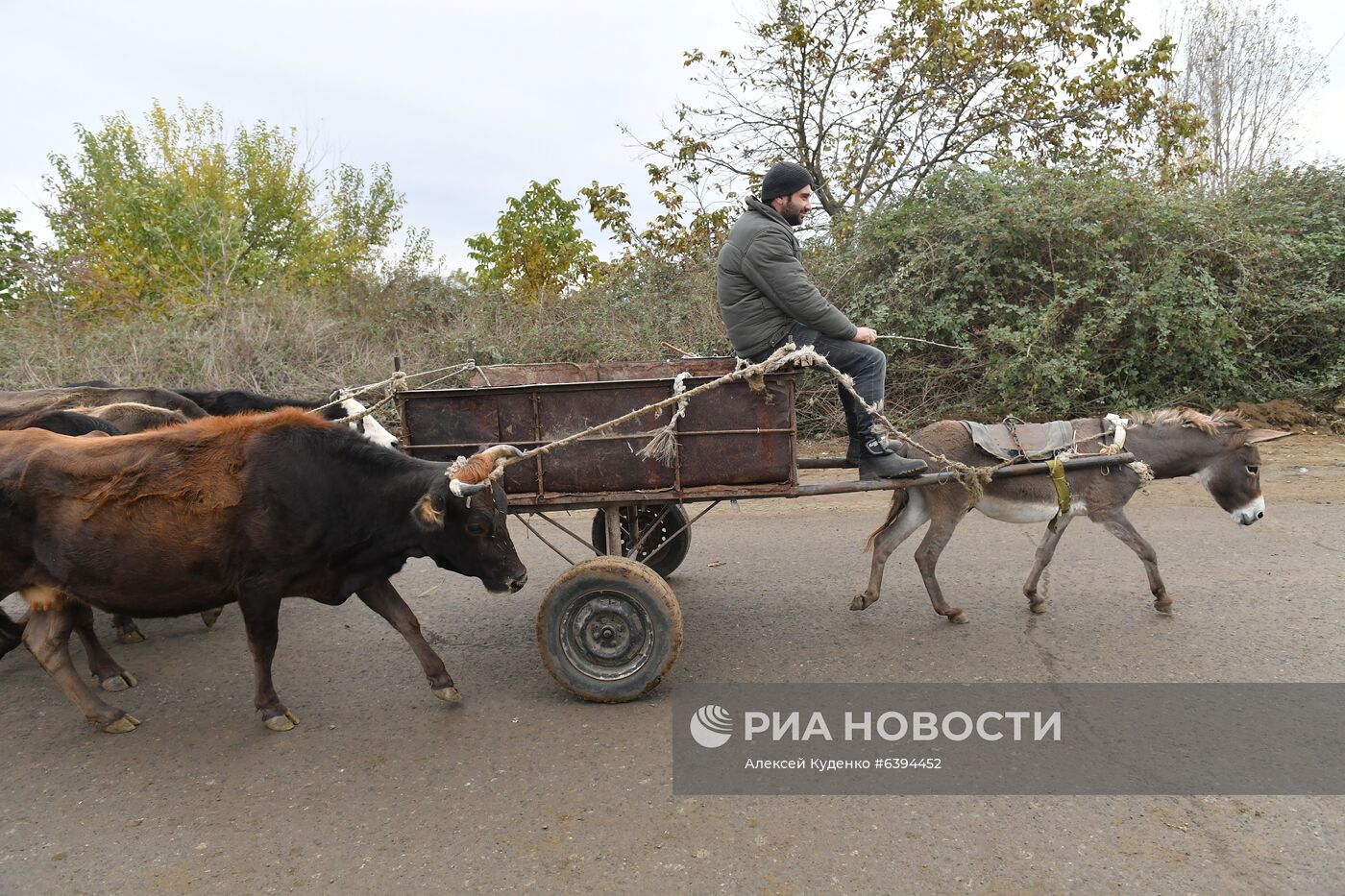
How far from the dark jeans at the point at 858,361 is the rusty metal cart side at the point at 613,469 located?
1.35 feet

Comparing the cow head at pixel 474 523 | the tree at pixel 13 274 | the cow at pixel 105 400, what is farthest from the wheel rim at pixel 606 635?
the tree at pixel 13 274

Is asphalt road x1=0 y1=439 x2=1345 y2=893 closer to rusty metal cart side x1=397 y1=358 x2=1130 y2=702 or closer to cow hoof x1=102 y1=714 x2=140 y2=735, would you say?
cow hoof x1=102 y1=714 x2=140 y2=735

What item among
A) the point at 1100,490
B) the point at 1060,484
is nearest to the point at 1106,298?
the point at 1100,490

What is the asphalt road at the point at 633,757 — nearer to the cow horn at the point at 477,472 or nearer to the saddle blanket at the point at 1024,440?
the saddle blanket at the point at 1024,440

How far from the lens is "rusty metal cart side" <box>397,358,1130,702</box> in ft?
13.6

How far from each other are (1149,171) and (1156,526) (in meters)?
6.59

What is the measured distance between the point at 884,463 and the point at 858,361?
1.90 feet

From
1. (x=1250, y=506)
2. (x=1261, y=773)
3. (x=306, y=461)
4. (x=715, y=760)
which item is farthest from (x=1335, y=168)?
(x=306, y=461)

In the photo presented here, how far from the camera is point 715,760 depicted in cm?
365

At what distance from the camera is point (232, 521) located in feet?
13.2

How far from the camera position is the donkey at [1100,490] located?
5.13m

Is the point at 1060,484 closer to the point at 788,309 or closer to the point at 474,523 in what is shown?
the point at 788,309

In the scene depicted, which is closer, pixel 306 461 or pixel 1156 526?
pixel 306 461

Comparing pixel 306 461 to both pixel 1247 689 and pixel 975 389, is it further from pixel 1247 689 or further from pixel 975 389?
pixel 975 389
